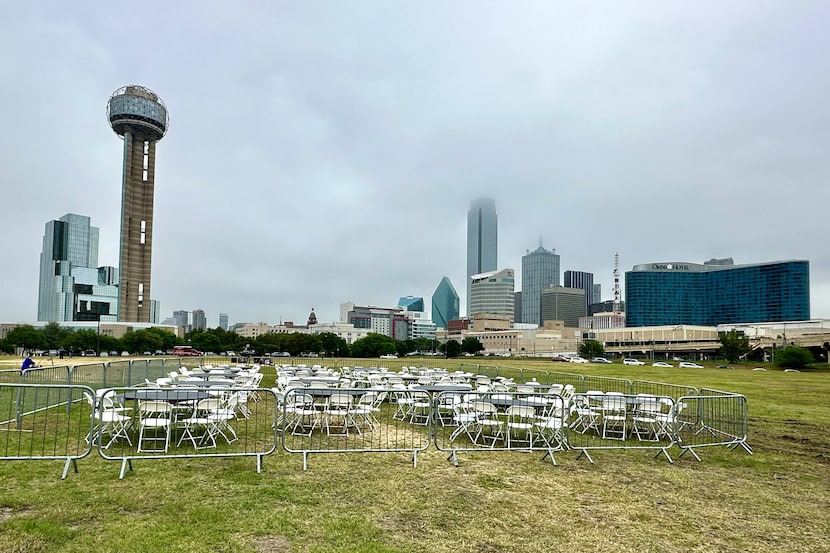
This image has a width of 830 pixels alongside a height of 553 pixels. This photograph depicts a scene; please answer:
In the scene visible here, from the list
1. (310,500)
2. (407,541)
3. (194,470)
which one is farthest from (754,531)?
(194,470)

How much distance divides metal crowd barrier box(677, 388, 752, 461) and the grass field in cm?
143

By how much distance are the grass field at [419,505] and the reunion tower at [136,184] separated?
149 meters

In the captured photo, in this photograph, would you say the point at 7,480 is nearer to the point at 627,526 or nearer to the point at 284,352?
the point at 627,526

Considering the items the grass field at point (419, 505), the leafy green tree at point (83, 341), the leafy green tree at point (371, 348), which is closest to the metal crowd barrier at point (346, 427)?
the grass field at point (419, 505)

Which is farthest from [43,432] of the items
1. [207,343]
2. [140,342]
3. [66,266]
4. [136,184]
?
[66,266]

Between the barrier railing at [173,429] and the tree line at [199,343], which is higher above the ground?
the barrier railing at [173,429]

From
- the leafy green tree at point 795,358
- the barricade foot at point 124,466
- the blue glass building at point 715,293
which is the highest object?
the blue glass building at point 715,293

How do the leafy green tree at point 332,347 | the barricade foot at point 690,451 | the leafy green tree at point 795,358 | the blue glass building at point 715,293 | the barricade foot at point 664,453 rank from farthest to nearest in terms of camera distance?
1. the blue glass building at point 715,293
2. the leafy green tree at point 332,347
3. the leafy green tree at point 795,358
4. the barricade foot at point 690,451
5. the barricade foot at point 664,453

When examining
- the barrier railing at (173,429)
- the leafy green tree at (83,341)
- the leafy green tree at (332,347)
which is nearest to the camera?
the barrier railing at (173,429)

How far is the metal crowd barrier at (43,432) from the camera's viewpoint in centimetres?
767

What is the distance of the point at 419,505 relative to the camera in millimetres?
6309

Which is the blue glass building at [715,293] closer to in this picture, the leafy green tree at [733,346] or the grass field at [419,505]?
the leafy green tree at [733,346]

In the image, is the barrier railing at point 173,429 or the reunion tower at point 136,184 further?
the reunion tower at point 136,184

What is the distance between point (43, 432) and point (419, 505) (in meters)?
7.84
